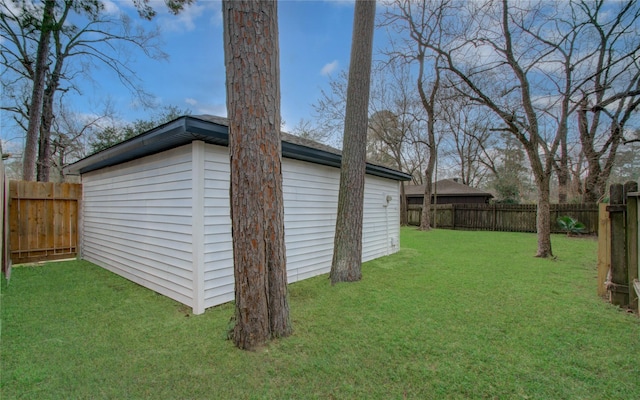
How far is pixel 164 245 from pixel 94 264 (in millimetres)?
3440

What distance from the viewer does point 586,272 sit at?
534 centimetres

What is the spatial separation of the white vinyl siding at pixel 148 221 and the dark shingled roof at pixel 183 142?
5.8 inches

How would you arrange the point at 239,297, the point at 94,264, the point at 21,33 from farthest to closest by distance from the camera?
the point at 21,33 < the point at 94,264 < the point at 239,297

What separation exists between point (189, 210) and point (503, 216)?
47.2 ft

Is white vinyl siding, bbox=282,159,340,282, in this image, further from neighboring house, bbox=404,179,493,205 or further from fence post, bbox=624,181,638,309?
neighboring house, bbox=404,179,493,205

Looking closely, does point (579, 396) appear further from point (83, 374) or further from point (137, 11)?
point (137, 11)

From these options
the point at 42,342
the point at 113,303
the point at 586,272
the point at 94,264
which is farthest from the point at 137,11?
the point at 586,272

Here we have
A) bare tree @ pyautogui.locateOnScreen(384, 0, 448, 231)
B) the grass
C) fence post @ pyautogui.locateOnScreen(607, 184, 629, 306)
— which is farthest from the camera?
bare tree @ pyautogui.locateOnScreen(384, 0, 448, 231)

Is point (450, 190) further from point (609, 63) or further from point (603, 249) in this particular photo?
point (603, 249)

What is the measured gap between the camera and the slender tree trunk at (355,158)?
15.4 ft

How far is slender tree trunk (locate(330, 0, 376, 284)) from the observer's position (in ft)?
15.4

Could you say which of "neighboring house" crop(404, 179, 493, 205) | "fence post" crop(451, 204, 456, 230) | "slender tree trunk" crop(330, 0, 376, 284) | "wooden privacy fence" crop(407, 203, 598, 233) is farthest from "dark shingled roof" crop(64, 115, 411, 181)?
"neighboring house" crop(404, 179, 493, 205)

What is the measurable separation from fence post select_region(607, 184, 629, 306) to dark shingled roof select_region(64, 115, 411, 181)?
3.84 m

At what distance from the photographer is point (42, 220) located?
6344 millimetres
